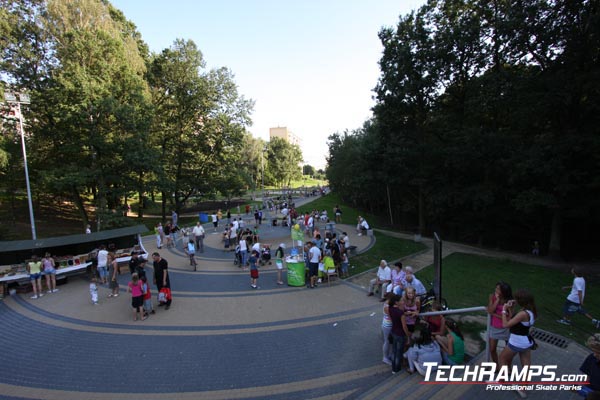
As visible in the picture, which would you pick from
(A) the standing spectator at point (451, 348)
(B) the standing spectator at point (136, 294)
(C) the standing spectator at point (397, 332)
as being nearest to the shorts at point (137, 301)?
(B) the standing spectator at point (136, 294)

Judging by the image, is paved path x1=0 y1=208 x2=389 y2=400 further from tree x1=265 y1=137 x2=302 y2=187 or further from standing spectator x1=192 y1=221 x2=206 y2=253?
tree x1=265 y1=137 x2=302 y2=187

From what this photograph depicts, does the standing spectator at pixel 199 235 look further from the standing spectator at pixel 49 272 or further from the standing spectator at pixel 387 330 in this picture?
the standing spectator at pixel 387 330

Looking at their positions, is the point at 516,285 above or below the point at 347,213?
below

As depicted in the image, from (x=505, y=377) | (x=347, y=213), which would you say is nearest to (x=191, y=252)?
(x=505, y=377)

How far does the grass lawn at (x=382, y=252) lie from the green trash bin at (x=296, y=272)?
3036 mm

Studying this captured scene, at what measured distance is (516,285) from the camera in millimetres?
12508

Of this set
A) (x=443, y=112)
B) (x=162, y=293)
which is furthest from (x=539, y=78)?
(x=162, y=293)

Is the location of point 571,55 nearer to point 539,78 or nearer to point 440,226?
point 539,78

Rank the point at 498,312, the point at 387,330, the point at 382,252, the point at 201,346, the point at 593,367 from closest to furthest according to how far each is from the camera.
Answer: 1. the point at 593,367
2. the point at 498,312
3. the point at 387,330
4. the point at 201,346
5. the point at 382,252

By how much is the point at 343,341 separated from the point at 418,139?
2091 centimetres

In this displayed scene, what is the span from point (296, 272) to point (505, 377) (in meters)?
7.69

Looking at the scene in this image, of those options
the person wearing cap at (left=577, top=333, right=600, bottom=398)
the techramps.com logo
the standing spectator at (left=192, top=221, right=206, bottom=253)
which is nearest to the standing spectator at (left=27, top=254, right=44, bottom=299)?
the standing spectator at (left=192, top=221, right=206, bottom=253)

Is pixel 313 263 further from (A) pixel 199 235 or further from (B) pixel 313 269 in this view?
(A) pixel 199 235

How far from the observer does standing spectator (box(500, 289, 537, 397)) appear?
14.3 ft
